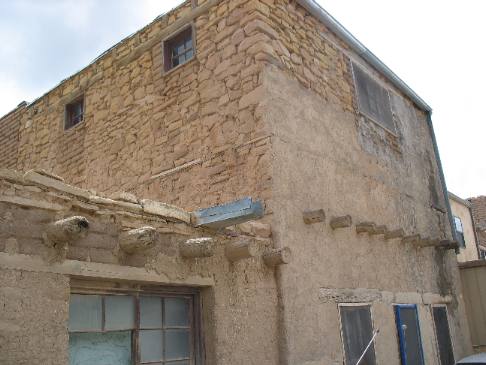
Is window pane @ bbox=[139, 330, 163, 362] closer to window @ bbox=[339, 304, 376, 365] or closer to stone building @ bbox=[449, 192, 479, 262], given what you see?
window @ bbox=[339, 304, 376, 365]

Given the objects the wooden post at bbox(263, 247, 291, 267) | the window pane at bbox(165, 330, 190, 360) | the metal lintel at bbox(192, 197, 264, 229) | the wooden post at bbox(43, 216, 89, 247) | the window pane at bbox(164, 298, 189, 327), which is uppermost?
the metal lintel at bbox(192, 197, 264, 229)

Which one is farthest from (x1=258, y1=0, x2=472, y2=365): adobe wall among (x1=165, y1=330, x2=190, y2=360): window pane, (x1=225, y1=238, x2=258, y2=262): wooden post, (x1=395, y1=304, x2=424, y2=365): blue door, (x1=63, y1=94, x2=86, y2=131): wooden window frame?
(x1=63, y1=94, x2=86, y2=131): wooden window frame

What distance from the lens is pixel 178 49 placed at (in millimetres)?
7324

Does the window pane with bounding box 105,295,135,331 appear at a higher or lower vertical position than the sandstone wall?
lower

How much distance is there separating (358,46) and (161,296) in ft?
19.2

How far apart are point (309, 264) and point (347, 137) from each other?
97.0 inches

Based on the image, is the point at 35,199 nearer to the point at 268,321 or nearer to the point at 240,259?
the point at 240,259

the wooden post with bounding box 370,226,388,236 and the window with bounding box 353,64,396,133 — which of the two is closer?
the wooden post with bounding box 370,226,388,236

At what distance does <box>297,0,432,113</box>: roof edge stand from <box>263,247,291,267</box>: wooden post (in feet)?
12.9

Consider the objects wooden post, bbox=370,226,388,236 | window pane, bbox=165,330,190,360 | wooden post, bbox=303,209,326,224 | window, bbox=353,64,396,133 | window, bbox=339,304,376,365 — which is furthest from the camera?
window, bbox=353,64,396,133

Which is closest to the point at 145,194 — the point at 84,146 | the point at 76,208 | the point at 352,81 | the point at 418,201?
the point at 84,146

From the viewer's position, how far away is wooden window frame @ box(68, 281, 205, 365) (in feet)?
Result: 12.2

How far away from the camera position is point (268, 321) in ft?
16.0

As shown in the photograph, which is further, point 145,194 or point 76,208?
point 145,194
